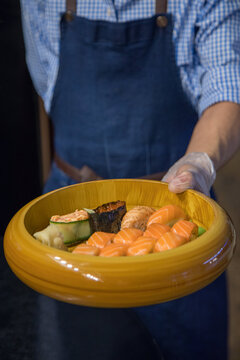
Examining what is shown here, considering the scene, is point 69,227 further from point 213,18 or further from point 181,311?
point 213,18

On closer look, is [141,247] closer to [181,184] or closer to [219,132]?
[181,184]

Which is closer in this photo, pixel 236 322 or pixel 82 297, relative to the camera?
pixel 82 297

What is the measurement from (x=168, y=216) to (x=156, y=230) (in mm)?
73

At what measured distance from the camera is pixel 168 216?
85 cm

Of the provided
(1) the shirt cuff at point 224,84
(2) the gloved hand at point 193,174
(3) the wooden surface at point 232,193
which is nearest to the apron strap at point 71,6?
(1) the shirt cuff at point 224,84

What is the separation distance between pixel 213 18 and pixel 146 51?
27 cm

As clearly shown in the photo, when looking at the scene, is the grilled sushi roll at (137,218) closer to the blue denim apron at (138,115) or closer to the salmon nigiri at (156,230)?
the salmon nigiri at (156,230)

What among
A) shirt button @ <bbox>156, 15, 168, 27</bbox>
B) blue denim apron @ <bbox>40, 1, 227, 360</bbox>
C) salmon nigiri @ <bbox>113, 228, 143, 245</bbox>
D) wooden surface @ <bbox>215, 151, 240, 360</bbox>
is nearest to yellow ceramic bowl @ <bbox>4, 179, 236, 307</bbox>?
salmon nigiri @ <bbox>113, 228, 143, 245</bbox>

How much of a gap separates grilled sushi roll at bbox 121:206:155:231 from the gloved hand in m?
0.08

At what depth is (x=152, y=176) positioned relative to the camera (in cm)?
152

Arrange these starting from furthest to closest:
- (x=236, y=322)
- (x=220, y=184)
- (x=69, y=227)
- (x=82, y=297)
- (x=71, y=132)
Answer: (x=220, y=184) → (x=236, y=322) → (x=71, y=132) → (x=69, y=227) → (x=82, y=297)

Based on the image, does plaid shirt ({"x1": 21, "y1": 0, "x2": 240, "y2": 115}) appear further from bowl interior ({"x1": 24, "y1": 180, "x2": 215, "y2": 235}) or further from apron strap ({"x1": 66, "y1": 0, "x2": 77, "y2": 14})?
bowl interior ({"x1": 24, "y1": 180, "x2": 215, "y2": 235})

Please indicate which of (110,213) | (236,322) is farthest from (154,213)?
(236,322)

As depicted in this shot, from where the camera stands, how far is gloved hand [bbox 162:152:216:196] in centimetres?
90
